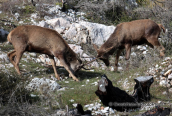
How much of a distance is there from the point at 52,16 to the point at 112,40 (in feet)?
25.9

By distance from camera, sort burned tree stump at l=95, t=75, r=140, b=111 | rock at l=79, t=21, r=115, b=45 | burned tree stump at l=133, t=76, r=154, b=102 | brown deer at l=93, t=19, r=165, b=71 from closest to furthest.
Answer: burned tree stump at l=95, t=75, r=140, b=111
burned tree stump at l=133, t=76, r=154, b=102
brown deer at l=93, t=19, r=165, b=71
rock at l=79, t=21, r=115, b=45

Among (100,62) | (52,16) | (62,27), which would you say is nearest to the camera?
(100,62)

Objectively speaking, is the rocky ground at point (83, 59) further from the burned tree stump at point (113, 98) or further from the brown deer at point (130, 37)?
the brown deer at point (130, 37)

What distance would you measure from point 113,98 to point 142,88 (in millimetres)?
923

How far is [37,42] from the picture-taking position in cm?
1017

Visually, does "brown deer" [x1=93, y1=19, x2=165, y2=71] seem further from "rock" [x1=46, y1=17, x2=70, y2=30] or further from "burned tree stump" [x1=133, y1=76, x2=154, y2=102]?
"rock" [x1=46, y1=17, x2=70, y2=30]

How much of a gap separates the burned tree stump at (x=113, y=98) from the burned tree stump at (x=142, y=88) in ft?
0.87

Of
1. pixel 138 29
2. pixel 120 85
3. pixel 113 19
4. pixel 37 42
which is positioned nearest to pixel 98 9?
pixel 113 19

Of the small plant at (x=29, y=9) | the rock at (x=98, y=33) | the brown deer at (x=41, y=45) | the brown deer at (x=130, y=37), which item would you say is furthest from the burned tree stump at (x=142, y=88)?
the small plant at (x=29, y=9)

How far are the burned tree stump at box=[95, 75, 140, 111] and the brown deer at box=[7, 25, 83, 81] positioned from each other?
401 centimetres

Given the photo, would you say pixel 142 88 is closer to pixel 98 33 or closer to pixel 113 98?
pixel 113 98

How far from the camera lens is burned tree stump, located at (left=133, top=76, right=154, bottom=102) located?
6.42 m

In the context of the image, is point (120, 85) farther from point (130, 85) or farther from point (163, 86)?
point (163, 86)

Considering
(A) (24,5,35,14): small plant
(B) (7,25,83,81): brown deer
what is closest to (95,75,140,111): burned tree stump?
(B) (7,25,83,81): brown deer
